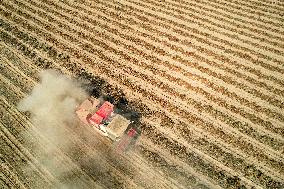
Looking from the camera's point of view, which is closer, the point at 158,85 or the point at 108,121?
the point at 108,121

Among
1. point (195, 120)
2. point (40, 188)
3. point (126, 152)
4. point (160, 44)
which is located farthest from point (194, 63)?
point (40, 188)

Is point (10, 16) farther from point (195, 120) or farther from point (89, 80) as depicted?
point (195, 120)

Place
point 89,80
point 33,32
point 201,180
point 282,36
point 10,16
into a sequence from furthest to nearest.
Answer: point 10,16 → point 33,32 → point 282,36 → point 89,80 → point 201,180

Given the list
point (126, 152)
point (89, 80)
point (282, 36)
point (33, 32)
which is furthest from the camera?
point (33, 32)

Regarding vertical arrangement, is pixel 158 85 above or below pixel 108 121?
above
